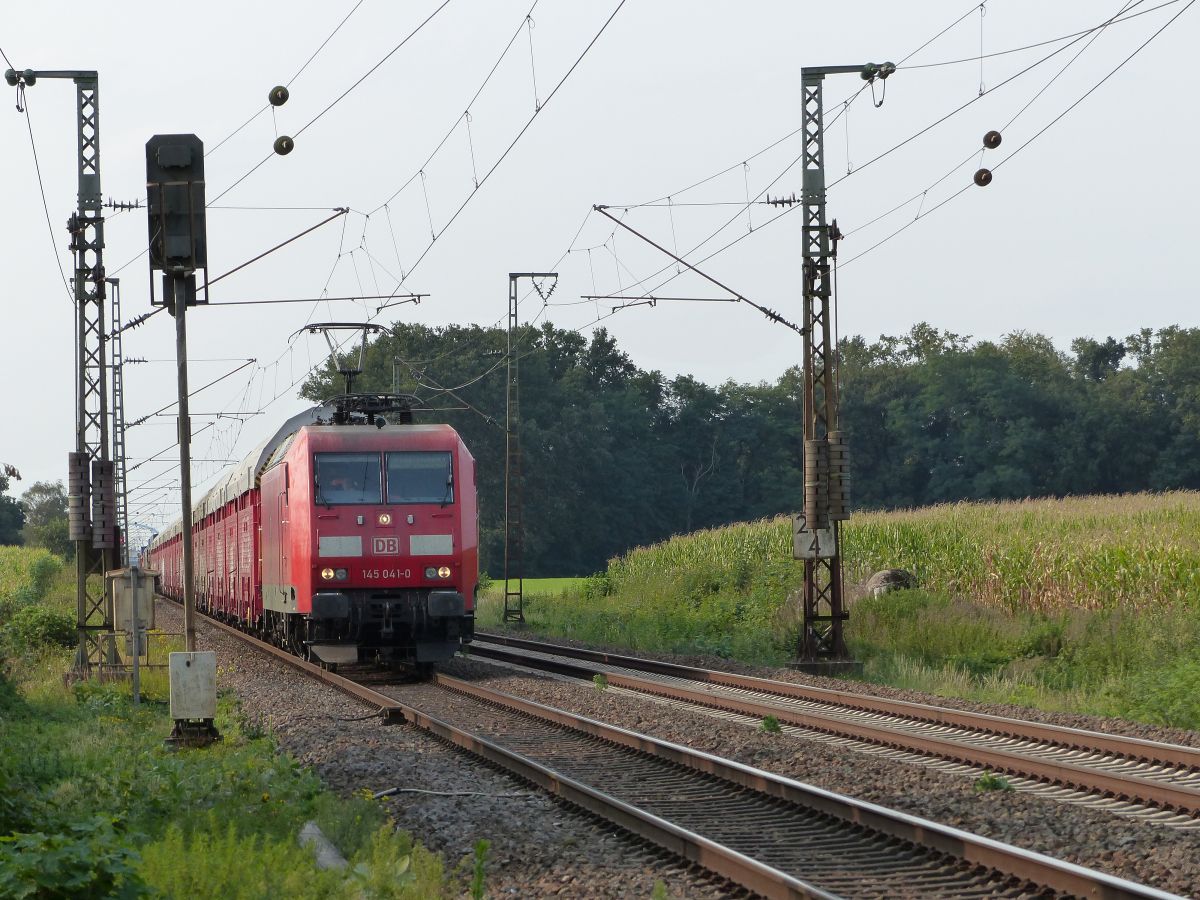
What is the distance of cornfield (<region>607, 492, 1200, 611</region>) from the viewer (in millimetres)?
24156

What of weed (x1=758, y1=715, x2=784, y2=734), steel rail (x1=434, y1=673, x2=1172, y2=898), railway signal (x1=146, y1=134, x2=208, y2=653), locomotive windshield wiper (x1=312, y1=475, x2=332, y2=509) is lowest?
weed (x1=758, y1=715, x2=784, y2=734)

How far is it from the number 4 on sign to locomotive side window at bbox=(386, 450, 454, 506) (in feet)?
Result: 18.0

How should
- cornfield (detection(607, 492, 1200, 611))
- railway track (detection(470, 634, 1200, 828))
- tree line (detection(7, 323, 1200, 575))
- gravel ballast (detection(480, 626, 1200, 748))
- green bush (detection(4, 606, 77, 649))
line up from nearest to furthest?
railway track (detection(470, 634, 1200, 828)) < gravel ballast (detection(480, 626, 1200, 748)) < cornfield (detection(607, 492, 1200, 611)) < green bush (detection(4, 606, 77, 649)) < tree line (detection(7, 323, 1200, 575))

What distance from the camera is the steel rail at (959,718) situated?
459 inches

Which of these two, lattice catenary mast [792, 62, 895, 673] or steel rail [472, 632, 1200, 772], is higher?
lattice catenary mast [792, 62, 895, 673]

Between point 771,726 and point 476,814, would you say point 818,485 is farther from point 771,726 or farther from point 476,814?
point 476,814

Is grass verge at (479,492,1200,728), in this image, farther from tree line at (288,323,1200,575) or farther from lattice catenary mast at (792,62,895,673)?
tree line at (288,323,1200,575)

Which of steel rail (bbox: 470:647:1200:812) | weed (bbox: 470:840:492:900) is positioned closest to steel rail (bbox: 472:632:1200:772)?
steel rail (bbox: 470:647:1200:812)

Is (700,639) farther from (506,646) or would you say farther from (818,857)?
(818,857)

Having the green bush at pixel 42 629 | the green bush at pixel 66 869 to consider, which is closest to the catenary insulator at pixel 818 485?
the green bush at pixel 42 629

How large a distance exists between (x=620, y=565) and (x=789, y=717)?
102 feet

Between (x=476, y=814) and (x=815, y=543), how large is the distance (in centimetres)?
1305

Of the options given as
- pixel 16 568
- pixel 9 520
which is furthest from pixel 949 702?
pixel 9 520

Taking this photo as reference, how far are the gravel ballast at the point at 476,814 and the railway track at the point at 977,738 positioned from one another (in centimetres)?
353
